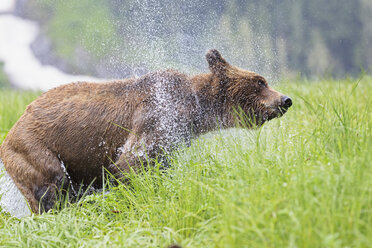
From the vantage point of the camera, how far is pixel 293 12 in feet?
63.9

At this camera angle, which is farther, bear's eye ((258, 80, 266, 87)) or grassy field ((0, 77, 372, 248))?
bear's eye ((258, 80, 266, 87))

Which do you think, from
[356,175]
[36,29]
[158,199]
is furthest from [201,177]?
[36,29]

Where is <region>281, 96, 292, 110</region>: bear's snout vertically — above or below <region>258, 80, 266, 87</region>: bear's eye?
below

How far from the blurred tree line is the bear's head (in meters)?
0.36

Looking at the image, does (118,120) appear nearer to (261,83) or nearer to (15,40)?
(261,83)

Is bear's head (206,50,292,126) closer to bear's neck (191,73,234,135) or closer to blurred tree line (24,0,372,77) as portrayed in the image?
bear's neck (191,73,234,135)

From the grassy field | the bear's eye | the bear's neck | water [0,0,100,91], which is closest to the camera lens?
the grassy field

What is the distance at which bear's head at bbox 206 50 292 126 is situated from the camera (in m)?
4.68

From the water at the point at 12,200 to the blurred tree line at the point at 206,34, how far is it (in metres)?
1.70

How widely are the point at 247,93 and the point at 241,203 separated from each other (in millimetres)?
2099

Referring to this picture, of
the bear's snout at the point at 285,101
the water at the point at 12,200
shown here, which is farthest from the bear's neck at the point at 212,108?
the water at the point at 12,200

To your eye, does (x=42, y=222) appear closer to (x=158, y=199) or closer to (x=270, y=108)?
(x=158, y=199)

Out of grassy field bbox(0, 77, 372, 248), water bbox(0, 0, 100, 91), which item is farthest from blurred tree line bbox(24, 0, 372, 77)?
grassy field bbox(0, 77, 372, 248)

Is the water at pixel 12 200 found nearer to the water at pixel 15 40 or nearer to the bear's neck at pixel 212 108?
the bear's neck at pixel 212 108
